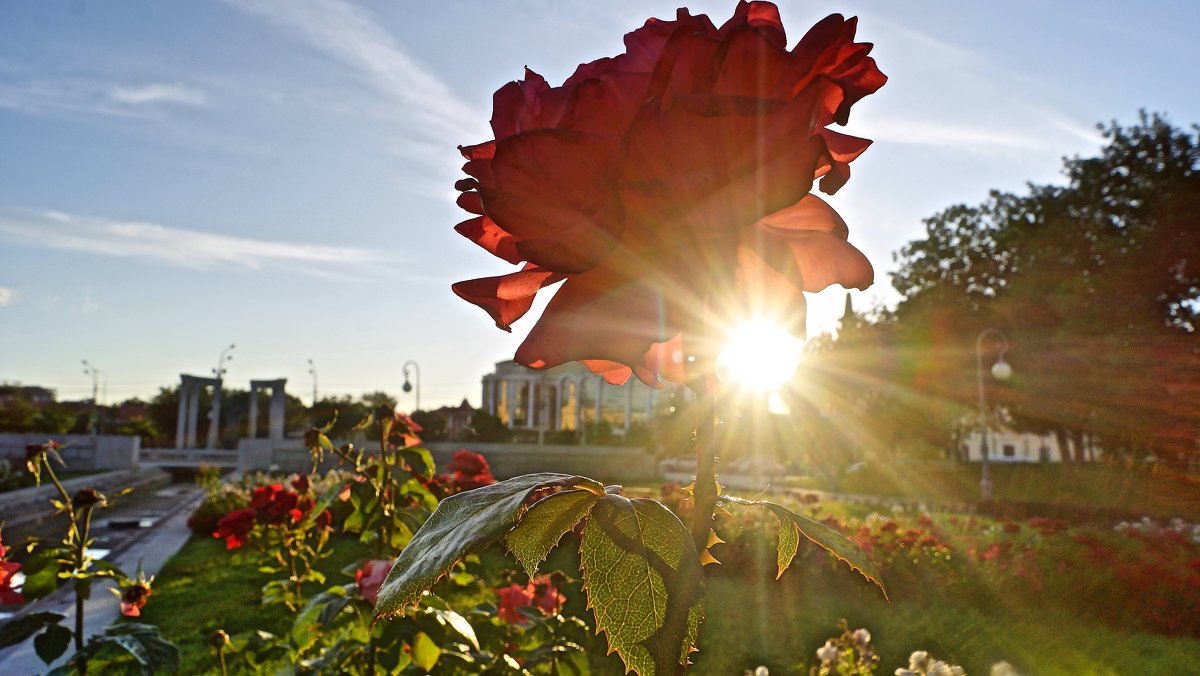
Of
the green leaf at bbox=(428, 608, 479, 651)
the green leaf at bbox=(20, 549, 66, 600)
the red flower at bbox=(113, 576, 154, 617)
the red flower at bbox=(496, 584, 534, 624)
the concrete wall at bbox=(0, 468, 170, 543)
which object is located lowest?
the concrete wall at bbox=(0, 468, 170, 543)

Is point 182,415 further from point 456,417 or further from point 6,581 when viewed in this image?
point 6,581

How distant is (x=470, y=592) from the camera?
708cm

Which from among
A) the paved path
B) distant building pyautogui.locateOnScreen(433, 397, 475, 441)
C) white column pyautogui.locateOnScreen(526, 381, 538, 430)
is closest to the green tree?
distant building pyautogui.locateOnScreen(433, 397, 475, 441)

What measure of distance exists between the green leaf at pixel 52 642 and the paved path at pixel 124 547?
513 millimetres

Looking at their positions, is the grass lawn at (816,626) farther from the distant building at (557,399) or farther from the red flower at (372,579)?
the distant building at (557,399)

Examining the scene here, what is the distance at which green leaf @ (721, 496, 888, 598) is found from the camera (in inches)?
28.7

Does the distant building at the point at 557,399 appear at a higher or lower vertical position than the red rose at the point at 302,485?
higher

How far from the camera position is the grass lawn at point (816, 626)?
5.87m

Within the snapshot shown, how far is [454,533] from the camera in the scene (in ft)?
2.13

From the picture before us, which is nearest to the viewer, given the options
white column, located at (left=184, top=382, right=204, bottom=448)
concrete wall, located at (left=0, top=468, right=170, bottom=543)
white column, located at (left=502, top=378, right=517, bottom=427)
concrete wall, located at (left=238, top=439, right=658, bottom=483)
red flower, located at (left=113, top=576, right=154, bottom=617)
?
red flower, located at (left=113, top=576, right=154, bottom=617)

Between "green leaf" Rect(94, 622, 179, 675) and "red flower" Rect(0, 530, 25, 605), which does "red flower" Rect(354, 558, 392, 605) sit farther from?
"red flower" Rect(0, 530, 25, 605)

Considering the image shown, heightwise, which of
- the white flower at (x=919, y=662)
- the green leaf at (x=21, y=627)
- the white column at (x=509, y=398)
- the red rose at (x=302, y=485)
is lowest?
the white flower at (x=919, y=662)

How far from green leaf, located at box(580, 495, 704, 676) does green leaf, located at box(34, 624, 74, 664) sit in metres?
1.88

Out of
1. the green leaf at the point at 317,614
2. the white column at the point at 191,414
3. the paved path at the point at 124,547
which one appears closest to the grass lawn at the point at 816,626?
the paved path at the point at 124,547
